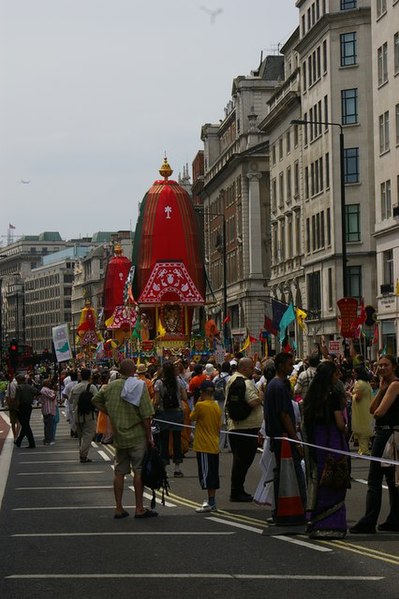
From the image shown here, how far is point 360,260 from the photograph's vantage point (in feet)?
208

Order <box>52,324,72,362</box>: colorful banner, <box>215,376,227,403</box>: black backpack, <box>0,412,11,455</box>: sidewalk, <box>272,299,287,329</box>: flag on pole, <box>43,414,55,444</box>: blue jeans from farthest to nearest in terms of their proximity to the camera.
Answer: <box>52,324,72,362</box>: colorful banner, <box>272,299,287,329</box>: flag on pole, <box>0,412,11,455</box>: sidewalk, <box>43,414,55,444</box>: blue jeans, <box>215,376,227,403</box>: black backpack

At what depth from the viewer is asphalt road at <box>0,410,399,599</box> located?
10.4m

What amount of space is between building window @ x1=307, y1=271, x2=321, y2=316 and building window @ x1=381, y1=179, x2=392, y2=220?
13.0m

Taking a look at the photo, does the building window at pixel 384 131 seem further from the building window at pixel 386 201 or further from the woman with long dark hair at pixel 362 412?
the woman with long dark hair at pixel 362 412

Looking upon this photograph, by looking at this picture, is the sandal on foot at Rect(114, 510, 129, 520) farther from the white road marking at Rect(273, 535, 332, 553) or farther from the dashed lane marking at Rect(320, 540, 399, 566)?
the dashed lane marking at Rect(320, 540, 399, 566)

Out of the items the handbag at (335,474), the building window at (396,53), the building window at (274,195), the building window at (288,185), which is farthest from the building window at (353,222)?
the handbag at (335,474)

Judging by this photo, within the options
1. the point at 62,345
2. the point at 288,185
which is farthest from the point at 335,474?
the point at 288,185

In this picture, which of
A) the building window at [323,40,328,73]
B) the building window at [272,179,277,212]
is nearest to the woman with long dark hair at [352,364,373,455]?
the building window at [323,40,328,73]

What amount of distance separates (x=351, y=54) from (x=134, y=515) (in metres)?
50.5

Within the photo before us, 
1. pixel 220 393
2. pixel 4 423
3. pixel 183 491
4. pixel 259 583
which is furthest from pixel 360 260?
pixel 259 583

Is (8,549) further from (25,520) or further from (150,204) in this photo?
(150,204)

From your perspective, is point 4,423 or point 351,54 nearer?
point 4,423

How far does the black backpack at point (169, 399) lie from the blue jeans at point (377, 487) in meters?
8.46

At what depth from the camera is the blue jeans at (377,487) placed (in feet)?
44.6
